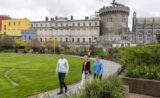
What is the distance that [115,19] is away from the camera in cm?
10650

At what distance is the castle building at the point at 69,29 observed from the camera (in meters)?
112

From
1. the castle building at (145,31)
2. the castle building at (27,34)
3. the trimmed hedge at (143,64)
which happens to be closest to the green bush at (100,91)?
the trimmed hedge at (143,64)

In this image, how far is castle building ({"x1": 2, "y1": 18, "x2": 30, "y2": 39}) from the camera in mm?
121575

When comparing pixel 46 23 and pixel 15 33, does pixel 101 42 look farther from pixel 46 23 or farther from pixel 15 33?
pixel 15 33

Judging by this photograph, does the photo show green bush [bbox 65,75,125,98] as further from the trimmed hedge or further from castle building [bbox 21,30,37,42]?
castle building [bbox 21,30,37,42]

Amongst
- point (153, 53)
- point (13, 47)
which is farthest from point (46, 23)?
point (153, 53)

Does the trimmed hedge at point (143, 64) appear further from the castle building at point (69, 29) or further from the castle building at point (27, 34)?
the castle building at point (27, 34)

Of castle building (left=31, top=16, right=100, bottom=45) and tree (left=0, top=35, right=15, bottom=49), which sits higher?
castle building (left=31, top=16, right=100, bottom=45)

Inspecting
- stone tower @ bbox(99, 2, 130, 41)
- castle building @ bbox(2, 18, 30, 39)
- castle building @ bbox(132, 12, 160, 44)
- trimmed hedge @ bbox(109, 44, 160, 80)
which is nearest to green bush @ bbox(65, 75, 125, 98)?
trimmed hedge @ bbox(109, 44, 160, 80)

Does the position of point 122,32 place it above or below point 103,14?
below

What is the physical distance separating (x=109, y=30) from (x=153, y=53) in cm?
8928

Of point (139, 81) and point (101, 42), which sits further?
point (101, 42)

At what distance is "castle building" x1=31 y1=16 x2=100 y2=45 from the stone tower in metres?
4.40

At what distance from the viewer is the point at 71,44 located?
356 feet
